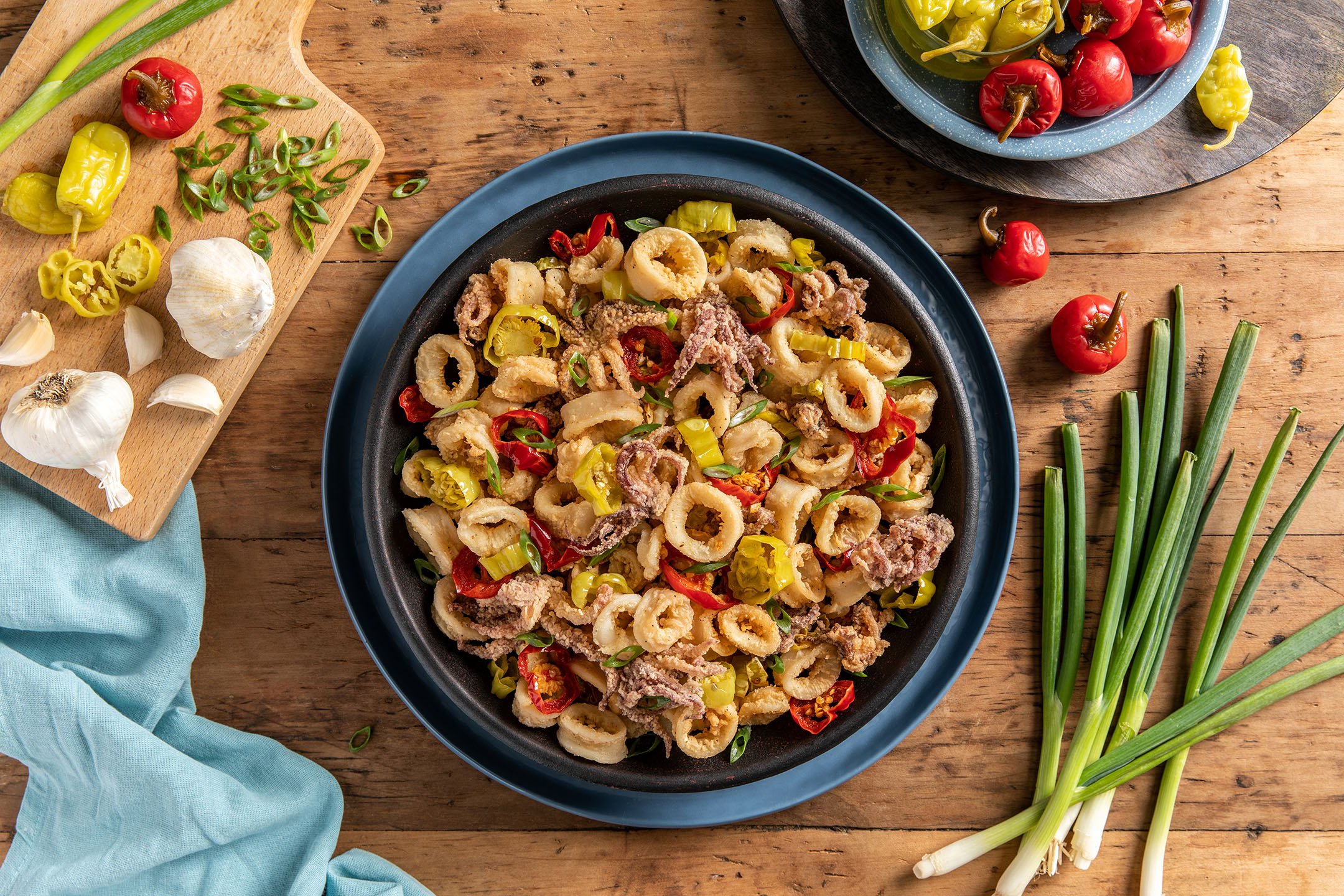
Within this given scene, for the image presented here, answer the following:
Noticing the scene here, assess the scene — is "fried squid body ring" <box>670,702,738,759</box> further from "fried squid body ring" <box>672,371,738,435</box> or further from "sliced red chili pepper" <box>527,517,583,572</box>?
"fried squid body ring" <box>672,371,738,435</box>

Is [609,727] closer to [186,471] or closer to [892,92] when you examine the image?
[186,471]

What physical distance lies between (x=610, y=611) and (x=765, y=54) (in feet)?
7.64

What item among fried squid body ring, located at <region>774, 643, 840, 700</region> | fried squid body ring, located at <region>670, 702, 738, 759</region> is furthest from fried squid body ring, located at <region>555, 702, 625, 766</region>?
fried squid body ring, located at <region>774, 643, 840, 700</region>

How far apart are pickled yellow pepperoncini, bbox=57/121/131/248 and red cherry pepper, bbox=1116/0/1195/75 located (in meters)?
3.85

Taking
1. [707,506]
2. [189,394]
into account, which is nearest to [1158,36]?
[707,506]

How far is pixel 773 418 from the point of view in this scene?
9.99ft

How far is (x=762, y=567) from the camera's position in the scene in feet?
9.45

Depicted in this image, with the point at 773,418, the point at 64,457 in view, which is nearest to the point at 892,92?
the point at 773,418

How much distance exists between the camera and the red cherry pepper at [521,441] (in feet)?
9.68

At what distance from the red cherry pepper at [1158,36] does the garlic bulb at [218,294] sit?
3.42 meters

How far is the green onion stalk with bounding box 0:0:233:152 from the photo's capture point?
10.1 feet

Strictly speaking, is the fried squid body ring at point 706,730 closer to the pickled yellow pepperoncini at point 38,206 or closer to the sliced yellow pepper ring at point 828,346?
the sliced yellow pepper ring at point 828,346

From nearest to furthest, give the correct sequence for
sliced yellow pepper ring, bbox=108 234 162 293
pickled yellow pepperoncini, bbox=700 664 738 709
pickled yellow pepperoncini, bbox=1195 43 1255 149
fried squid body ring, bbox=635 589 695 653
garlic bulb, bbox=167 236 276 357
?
fried squid body ring, bbox=635 589 695 653
pickled yellow pepperoncini, bbox=700 664 738 709
garlic bulb, bbox=167 236 276 357
sliced yellow pepper ring, bbox=108 234 162 293
pickled yellow pepperoncini, bbox=1195 43 1255 149

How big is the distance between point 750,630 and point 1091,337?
1.83 meters
